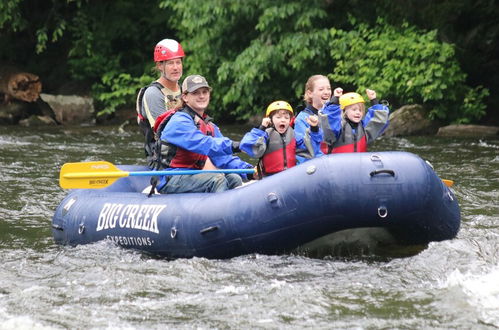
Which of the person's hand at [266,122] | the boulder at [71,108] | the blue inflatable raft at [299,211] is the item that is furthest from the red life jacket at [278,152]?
the boulder at [71,108]

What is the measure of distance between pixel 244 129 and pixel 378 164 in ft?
29.2

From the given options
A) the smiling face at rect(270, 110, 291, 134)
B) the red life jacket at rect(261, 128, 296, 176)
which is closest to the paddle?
the red life jacket at rect(261, 128, 296, 176)

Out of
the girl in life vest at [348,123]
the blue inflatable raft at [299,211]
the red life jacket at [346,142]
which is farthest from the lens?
the red life jacket at [346,142]

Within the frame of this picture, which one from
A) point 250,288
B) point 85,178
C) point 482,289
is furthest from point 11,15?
point 482,289

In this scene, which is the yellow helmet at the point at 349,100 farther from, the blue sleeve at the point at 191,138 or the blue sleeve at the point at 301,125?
the blue sleeve at the point at 191,138

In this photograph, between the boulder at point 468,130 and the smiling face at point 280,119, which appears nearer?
the smiling face at point 280,119

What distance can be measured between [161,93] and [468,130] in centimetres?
662

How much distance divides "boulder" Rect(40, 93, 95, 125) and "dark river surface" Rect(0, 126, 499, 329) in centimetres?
884

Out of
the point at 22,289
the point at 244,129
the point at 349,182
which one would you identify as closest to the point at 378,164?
the point at 349,182

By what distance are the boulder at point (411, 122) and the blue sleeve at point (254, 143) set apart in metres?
6.65

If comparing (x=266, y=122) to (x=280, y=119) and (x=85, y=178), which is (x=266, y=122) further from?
(x=85, y=178)

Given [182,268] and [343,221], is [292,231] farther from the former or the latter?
[182,268]

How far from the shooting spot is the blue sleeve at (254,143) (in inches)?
238

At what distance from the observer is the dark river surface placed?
4520 millimetres
